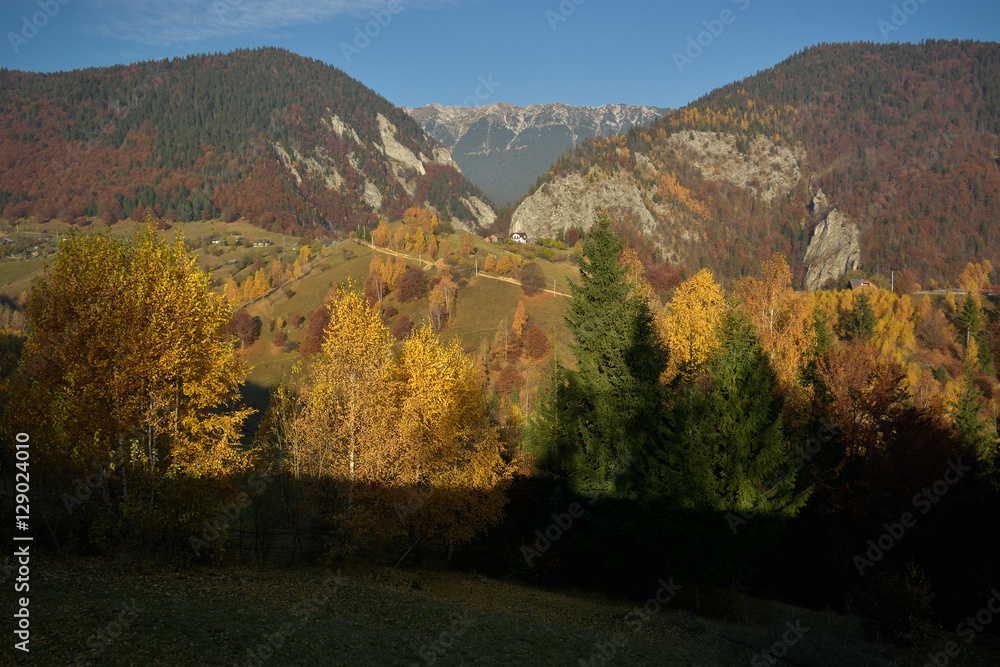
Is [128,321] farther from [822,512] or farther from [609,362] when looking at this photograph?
[822,512]

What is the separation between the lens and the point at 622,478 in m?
23.8

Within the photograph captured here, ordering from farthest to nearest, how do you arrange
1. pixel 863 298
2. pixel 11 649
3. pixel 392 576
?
pixel 863 298 < pixel 392 576 < pixel 11 649

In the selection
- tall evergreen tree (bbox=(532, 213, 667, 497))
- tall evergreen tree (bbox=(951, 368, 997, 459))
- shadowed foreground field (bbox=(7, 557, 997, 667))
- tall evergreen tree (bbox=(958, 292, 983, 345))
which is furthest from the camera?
tall evergreen tree (bbox=(958, 292, 983, 345))

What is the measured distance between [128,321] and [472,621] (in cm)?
1355

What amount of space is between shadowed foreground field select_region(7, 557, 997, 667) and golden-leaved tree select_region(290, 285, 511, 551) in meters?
2.52

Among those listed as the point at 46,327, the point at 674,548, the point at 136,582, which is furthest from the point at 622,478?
the point at 46,327

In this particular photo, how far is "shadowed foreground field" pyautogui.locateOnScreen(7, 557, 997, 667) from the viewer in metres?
11.1

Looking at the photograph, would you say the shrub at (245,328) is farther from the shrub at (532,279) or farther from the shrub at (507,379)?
the shrub at (532,279)

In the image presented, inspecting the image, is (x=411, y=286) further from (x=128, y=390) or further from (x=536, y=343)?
(x=128, y=390)

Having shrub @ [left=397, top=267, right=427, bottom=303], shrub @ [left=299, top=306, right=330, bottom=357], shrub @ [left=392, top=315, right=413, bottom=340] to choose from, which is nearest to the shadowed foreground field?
shrub @ [left=299, top=306, right=330, bottom=357]

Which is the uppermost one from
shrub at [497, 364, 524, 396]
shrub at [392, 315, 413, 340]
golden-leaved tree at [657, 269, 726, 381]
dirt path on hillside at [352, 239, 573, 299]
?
dirt path on hillside at [352, 239, 573, 299]

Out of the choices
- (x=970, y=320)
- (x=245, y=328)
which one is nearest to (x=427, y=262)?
(x=245, y=328)

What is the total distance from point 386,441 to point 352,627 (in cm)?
730

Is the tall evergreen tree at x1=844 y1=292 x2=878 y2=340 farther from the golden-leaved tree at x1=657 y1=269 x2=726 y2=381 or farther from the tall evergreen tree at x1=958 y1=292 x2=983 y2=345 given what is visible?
the golden-leaved tree at x1=657 y1=269 x2=726 y2=381
